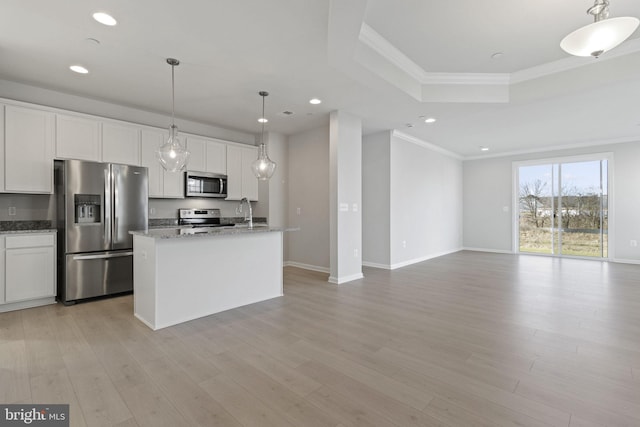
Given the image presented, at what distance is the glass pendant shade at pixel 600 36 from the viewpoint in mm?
1839

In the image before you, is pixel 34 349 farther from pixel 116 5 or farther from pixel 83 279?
pixel 116 5

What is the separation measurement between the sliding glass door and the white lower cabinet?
9.75 meters

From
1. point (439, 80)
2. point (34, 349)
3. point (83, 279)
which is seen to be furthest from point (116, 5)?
point (439, 80)

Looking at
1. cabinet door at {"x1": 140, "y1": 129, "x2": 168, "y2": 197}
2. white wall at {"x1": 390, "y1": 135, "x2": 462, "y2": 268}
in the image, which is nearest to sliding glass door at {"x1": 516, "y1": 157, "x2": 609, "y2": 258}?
white wall at {"x1": 390, "y1": 135, "x2": 462, "y2": 268}

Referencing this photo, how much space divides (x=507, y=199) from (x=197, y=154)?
7.92 m

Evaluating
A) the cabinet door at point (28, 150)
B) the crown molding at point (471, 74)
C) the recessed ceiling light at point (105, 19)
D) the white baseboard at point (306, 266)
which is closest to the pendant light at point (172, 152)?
the recessed ceiling light at point (105, 19)

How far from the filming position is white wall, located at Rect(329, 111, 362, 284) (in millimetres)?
4797

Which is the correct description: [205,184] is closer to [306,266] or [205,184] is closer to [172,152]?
[172,152]

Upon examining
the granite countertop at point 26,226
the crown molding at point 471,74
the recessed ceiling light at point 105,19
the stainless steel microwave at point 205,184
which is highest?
the crown molding at point 471,74

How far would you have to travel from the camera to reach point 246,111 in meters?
4.86

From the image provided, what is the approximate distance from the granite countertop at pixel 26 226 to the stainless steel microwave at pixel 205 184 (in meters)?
1.83

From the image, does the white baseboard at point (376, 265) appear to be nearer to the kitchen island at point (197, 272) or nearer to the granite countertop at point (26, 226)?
the kitchen island at point (197, 272)

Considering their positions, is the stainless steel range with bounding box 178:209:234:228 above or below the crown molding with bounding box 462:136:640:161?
below

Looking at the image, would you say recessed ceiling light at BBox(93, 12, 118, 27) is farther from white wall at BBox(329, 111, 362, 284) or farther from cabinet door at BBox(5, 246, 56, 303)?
white wall at BBox(329, 111, 362, 284)
